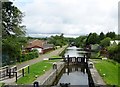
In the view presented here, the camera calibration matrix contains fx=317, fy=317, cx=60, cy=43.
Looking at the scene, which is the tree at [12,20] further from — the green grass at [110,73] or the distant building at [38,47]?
the distant building at [38,47]

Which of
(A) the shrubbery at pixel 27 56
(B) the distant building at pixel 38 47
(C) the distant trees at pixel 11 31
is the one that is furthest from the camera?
(B) the distant building at pixel 38 47

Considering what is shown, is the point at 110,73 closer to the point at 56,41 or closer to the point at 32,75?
the point at 32,75

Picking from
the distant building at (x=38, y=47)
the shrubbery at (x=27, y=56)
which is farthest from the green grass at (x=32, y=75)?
the distant building at (x=38, y=47)

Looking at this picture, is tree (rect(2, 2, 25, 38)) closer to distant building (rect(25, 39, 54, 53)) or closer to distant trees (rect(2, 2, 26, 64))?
distant trees (rect(2, 2, 26, 64))

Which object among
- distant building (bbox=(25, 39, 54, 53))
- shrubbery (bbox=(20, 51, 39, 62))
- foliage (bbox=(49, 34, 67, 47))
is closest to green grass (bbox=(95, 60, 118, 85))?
shrubbery (bbox=(20, 51, 39, 62))

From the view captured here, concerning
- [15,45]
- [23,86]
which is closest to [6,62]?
[15,45]

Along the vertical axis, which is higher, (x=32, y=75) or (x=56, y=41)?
(x=56, y=41)

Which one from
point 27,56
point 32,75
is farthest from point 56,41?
point 32,75

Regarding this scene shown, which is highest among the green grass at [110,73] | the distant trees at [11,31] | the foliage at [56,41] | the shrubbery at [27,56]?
the foliage at [56,41]

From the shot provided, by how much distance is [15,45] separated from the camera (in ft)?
88.7

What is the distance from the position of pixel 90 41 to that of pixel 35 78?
76.4 meters

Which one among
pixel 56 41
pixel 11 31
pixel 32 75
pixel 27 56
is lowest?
pixel 32 75

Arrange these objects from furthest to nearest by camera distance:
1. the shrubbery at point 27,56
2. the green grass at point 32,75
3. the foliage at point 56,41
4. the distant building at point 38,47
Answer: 1. the foliage at point 56,41
2. the distant building at point 38,47
3. the shrubbery at point 27,56
4. the green grass at point 32,75

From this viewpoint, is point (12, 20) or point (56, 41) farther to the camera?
point (56, 41)
